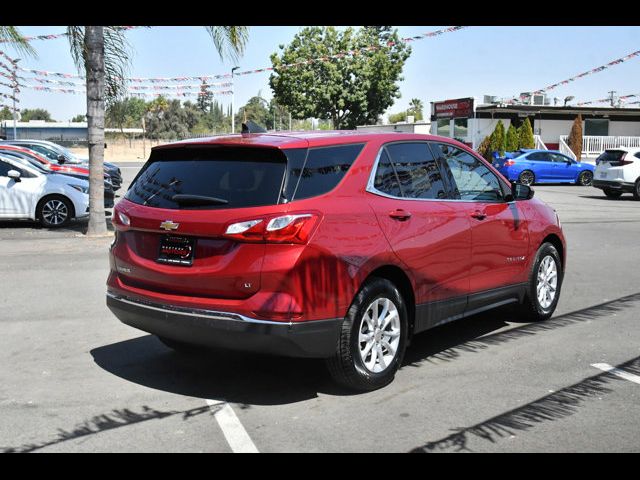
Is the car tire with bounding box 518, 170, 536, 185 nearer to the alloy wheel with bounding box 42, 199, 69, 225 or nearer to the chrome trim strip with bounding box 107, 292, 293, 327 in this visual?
the alloy wheel with bounding box 42, 199, 69, 225

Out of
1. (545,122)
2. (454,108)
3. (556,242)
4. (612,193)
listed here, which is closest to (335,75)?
(454,108)

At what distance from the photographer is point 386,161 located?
5.36m

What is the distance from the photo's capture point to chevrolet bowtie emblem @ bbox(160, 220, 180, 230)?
474 centimetres

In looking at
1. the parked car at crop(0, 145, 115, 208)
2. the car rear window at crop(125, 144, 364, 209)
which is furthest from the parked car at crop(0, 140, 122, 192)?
the car rear window at crop(125, 144, 364, 209)

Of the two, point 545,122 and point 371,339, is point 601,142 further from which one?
point 371,339

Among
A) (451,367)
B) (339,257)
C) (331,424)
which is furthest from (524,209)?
(331,424)

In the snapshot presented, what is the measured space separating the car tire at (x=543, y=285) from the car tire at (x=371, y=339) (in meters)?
2.25

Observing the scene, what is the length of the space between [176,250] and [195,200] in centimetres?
36

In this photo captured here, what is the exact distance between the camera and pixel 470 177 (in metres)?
6.29

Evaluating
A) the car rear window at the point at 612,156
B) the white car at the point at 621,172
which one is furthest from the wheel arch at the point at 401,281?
the car rear window at the point at 612,156

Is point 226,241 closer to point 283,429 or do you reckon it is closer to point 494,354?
point 283,429

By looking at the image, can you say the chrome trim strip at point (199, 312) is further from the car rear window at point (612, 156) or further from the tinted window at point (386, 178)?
the car rear window at point (612, 156)

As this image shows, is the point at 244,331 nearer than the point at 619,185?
Yes

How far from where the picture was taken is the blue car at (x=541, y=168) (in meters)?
29.1
